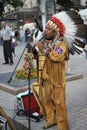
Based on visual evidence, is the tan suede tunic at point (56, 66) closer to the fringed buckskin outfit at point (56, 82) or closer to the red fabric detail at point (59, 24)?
the fringed buckskin outfit at point (56, 82)

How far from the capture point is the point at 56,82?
16.8 ft

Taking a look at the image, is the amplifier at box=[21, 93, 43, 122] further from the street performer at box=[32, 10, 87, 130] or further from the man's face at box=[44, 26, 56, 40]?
the man's face at box=[44, 26, 56, 40]

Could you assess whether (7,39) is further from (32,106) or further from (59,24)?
(59,24)

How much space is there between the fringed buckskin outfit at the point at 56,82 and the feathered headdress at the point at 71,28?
18 centimetres

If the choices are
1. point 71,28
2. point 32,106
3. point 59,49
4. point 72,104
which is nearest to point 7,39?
point 72,104

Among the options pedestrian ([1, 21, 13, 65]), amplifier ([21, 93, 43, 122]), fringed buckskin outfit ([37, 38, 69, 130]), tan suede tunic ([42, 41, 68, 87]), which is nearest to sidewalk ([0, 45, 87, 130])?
amplifier ([21, 93, 43, 122])

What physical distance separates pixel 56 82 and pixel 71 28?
32.5 inches

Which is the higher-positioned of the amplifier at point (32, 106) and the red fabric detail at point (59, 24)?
the red fabric detail at point (59, 24)

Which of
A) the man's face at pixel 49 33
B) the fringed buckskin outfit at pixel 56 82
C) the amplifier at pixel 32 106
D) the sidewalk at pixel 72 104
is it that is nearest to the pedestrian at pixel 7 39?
the sidewalk at pixel 72 104

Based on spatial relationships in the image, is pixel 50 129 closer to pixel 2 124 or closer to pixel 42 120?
pixel 42 120

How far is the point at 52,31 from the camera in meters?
5.05

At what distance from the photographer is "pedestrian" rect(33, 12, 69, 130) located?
194 inches

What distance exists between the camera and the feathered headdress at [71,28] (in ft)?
16.6

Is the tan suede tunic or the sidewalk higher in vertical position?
the tan suede tunic
